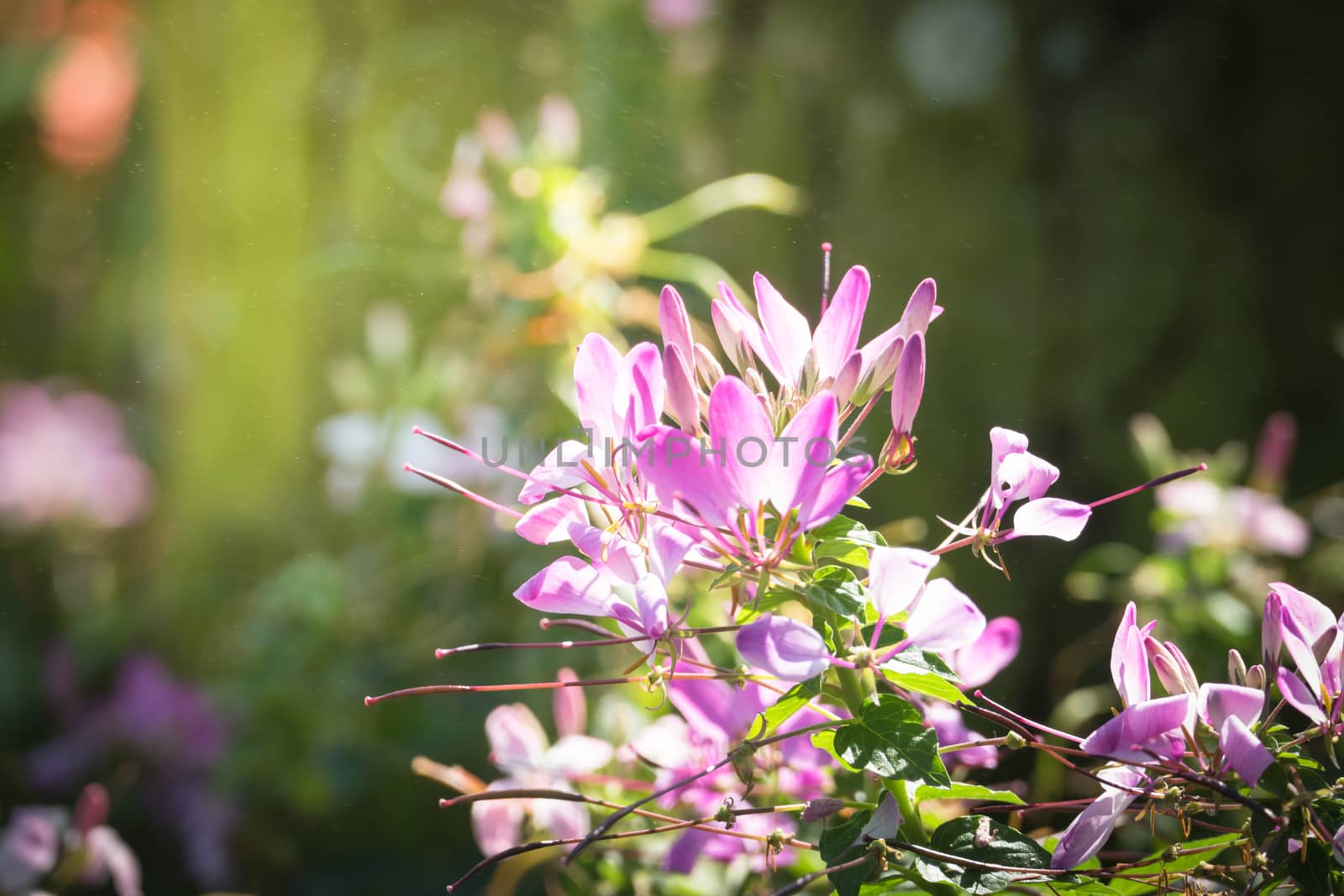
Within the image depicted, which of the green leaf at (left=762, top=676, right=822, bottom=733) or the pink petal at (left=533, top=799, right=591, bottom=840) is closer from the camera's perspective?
the green leaf at (left=762, top=676, right=822, bottom=733)

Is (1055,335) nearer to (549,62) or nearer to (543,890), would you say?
(549,62)

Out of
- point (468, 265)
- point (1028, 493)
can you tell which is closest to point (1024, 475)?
point (1028, 493)

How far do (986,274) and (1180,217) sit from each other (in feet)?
0.74

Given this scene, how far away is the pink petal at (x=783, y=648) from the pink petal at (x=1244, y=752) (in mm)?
110

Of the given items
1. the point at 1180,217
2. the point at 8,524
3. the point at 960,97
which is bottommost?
the point at 8,524

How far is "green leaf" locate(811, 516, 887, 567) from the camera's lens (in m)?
0.28

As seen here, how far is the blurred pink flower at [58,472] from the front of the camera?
96 cm

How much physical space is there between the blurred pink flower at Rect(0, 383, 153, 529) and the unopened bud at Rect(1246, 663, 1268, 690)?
1.01m

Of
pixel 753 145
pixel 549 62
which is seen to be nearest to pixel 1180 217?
pixel 753 145

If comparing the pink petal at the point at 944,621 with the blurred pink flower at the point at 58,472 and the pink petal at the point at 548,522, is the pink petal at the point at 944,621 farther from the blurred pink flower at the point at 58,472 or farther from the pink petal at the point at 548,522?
the blurred pink flower at the point at 58,472

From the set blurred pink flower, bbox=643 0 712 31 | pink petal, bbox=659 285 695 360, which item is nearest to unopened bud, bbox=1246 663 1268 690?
pink petal, bbox=659 285 695 360

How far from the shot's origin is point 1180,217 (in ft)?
3.31

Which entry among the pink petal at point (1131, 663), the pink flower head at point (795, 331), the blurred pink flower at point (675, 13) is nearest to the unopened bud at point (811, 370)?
the pink flower head at point (795, 331)

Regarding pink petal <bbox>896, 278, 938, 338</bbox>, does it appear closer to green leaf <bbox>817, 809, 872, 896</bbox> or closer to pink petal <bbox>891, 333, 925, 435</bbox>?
pink petal <bbox>891, 333, 925, 435</bbox>
